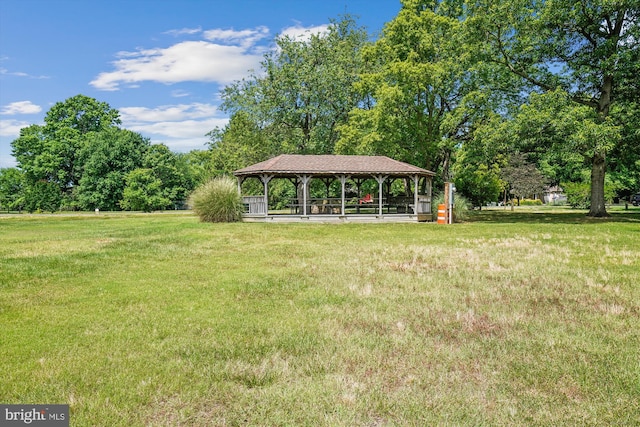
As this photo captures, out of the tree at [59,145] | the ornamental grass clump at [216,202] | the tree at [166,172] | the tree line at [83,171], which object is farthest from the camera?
the tree at [166,172]

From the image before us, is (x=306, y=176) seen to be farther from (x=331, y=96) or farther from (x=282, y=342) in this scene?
(x=282, y=342)

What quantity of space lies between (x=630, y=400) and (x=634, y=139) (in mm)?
24206

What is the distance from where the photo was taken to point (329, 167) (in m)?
24.2

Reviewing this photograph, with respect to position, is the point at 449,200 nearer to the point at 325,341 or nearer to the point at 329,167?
the point at 329,167

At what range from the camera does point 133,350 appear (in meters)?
4.22

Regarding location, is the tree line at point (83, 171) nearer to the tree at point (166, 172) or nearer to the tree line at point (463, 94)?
the tree at point (166, 172)

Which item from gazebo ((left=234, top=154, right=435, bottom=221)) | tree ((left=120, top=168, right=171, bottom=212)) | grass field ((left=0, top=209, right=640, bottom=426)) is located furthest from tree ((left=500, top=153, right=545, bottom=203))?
grass field ((left=0, top=209, right=640, bottom=426))

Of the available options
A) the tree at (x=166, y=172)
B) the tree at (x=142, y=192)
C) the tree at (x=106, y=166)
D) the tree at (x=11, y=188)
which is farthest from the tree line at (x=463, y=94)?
the tree at (x=166, y=172)

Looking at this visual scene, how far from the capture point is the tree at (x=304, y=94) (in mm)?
33625

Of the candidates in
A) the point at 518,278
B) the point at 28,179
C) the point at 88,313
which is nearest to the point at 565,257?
the point at 518,278

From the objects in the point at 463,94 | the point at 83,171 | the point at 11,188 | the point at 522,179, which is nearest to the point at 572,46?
the point at 463,94

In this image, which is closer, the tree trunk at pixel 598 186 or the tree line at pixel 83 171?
the tree trunk at pixel 598 186

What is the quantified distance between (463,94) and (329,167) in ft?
35.6

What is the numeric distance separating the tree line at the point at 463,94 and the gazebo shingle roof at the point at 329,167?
3058 mm
